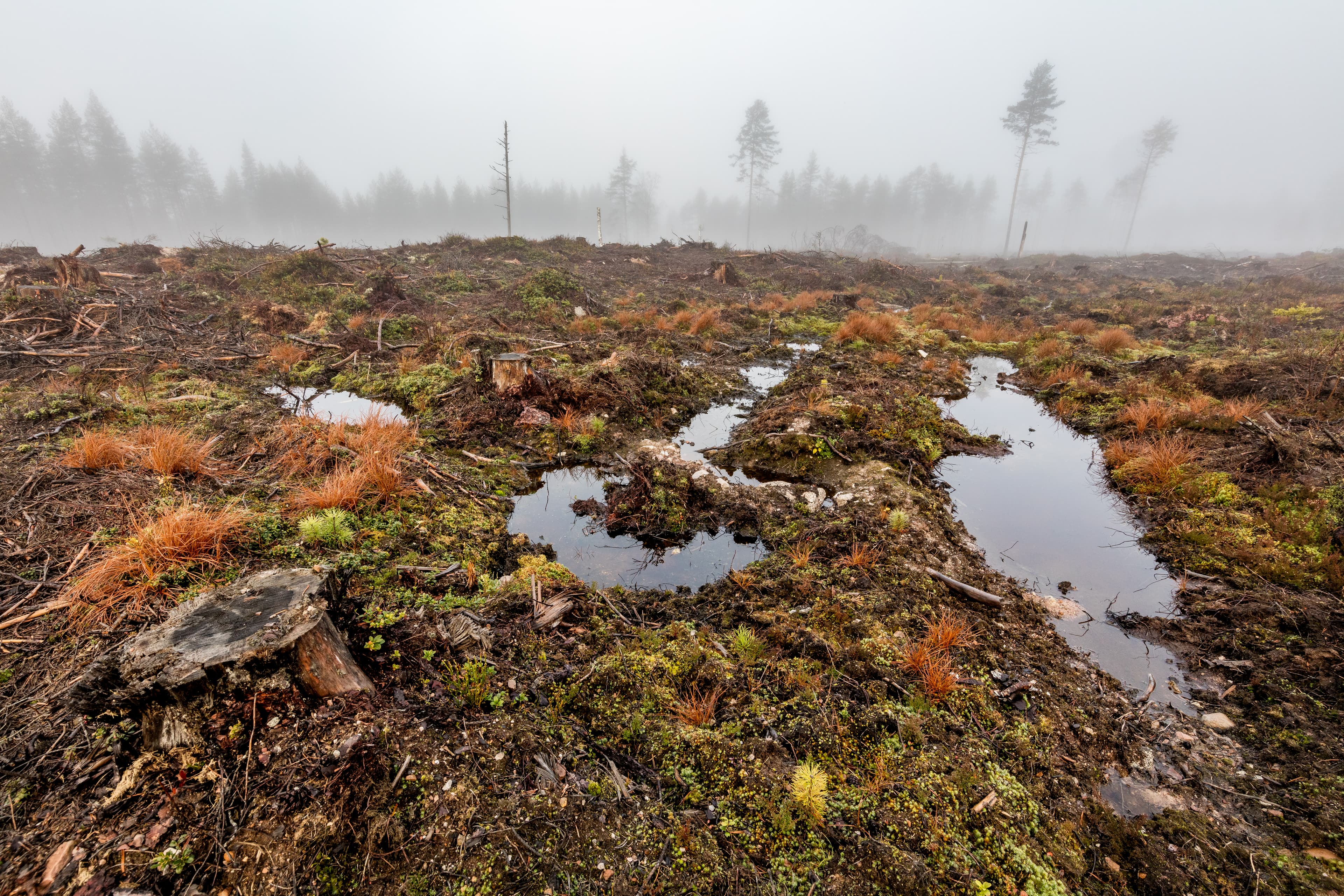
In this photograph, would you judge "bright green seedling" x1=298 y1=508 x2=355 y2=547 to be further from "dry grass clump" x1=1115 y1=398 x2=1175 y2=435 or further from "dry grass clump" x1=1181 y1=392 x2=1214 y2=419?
"dry grass clump" x1=1181 y1=392 x2=1214 y2=419

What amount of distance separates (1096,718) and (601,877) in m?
3.60

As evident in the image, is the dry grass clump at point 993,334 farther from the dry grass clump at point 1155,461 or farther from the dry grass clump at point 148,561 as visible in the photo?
the dry grass clump at point 148,561

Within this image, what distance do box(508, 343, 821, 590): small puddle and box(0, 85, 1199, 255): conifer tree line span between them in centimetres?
4235

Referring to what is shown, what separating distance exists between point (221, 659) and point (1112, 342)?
1744 centimetres

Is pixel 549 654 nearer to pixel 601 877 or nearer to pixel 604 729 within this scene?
pixel 604 729

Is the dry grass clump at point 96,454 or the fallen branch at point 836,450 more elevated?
the dry grass clump at point 96,454

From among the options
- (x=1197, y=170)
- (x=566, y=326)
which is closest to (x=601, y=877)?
(x=566, y=326)

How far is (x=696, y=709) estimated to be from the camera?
10.5ft

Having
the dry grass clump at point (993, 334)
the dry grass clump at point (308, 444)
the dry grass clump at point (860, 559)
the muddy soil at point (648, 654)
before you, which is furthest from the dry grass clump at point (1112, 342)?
the dry grass clump at point (308, 444)

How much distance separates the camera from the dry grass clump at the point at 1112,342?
12453mm

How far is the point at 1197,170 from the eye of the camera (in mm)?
142375

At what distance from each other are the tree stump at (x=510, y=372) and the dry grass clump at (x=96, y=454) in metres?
4.54

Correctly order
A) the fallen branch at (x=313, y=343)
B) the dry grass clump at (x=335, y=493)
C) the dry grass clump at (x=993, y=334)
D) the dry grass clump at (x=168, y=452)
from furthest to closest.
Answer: the dry grass clump at (x=993, y=334) < the fallen branch at (x=313, y=343) < the dry grass clump at (x=168, y=452) < the dry grass clump at (x=335, y=493)

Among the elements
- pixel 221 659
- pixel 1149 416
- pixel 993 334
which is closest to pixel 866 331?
pixel 993 334
